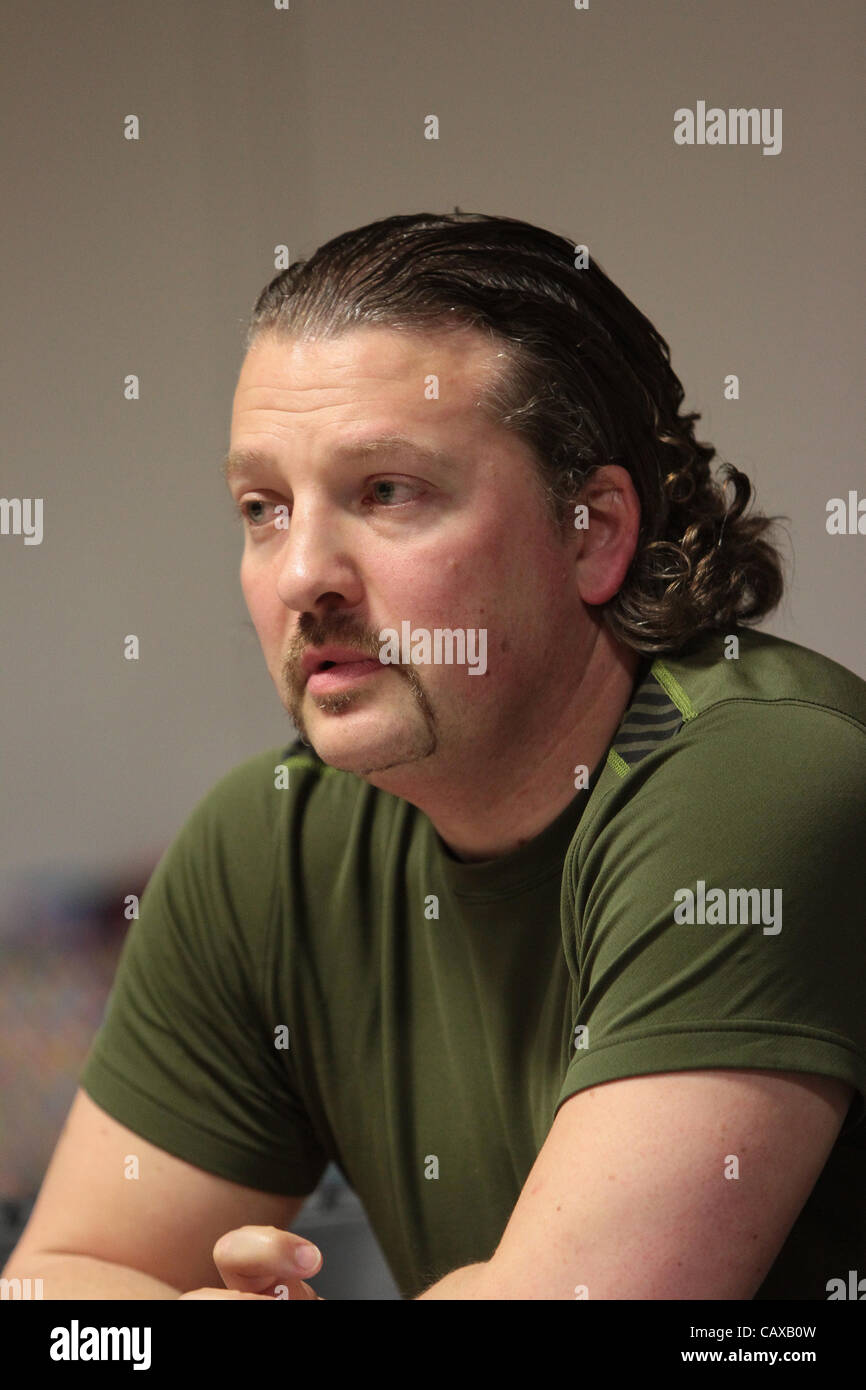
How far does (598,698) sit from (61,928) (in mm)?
907

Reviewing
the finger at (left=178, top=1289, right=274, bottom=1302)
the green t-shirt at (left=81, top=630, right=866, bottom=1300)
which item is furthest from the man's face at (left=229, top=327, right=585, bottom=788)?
the finger at (left=178, top=1289, right=274, bottom=1302)

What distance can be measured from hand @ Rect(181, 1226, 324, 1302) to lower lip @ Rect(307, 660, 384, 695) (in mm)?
348

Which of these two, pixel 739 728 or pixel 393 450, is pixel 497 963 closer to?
pixel 739 728

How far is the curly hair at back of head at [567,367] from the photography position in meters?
1.01

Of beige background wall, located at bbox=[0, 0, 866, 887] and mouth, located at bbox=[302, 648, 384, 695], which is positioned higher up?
beige background wall, located at bbox=[0, 0, 866, 887]

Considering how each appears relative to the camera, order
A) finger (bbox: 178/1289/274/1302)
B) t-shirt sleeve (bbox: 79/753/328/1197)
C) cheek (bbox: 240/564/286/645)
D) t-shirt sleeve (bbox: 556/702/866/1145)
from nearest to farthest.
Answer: t-shirt sleeve (bbox: 556/702/866/1145)
finger (bbox: 178/1289/274/1302)
cheek (bbox: 240/564/286/645)
t-shirt sleeve (bbox: 79/753/328/1197)

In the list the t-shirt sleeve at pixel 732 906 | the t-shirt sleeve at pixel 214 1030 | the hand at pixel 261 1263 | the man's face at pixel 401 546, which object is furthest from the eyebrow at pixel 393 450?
the hand at pixel 261 1263

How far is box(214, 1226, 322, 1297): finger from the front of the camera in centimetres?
90

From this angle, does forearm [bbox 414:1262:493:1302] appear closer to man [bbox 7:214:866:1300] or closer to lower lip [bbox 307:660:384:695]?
man [bbox 7:214:866:1300]

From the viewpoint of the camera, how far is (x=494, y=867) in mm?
1040

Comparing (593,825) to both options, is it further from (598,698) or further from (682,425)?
(682,425)

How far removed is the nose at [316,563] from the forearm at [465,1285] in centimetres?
43

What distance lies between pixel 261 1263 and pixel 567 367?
63cm

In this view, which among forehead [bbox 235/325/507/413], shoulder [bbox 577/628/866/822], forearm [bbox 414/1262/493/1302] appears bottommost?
forearm [bbox 414/1262/493/1302]
